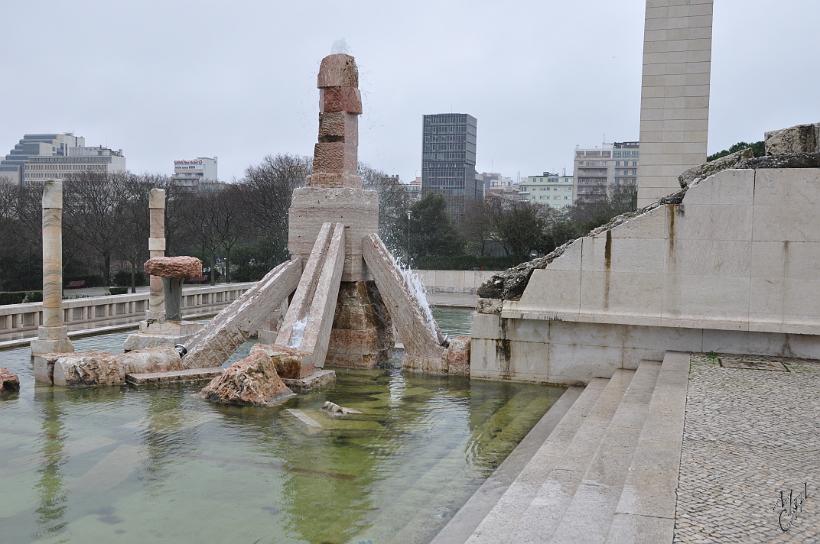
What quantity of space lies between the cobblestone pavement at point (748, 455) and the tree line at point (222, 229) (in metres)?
26.5

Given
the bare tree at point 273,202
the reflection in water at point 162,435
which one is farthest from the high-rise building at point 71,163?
the reflection in water at point 162,435

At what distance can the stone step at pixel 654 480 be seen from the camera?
3.41 meters

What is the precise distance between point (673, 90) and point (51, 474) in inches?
634

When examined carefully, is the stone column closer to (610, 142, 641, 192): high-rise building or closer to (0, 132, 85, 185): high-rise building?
(610, 142, 641, 192): high-rise building

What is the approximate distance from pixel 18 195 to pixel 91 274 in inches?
273

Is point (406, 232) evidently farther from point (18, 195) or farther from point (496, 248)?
point (18, 195)

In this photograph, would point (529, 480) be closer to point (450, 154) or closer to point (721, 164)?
point (721, 164)

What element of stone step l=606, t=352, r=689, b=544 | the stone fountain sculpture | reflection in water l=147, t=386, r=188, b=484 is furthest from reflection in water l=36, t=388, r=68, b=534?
stone step l=606, t=352, r=689, b=544

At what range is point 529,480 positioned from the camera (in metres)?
4.84

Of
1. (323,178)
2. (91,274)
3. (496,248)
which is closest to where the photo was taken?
(323,178)

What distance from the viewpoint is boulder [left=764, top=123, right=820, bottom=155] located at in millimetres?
8914

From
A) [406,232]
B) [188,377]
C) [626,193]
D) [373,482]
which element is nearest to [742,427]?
[373,482]

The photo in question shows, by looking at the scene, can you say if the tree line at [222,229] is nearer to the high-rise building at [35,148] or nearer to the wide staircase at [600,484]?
the wide staircase at [600,484]

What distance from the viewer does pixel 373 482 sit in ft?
17.7
